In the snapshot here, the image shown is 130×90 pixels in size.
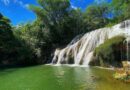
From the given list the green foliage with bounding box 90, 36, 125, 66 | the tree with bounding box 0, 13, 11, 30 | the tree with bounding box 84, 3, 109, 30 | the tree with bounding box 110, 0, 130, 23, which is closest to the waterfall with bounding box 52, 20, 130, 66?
the green foliage with bounding box 90, 36, 125, 66

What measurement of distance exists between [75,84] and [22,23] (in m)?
43.3

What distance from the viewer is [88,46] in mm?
35531

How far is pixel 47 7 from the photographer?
55531 millimetres

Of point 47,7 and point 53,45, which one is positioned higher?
point 47,7

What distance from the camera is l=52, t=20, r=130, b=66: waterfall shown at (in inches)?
1289

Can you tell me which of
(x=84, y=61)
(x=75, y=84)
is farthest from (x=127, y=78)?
(x=84, y=61)

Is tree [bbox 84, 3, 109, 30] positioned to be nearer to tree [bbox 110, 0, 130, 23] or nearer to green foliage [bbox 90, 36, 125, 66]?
tree [bbox 110, 0, 130, 23]

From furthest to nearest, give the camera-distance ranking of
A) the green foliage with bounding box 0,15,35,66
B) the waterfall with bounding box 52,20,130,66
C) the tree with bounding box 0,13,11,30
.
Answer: the tree with bounding box 0,13,11,30 → the green foliage with bounding box 0,15,35,66 → the waterfall with bounding box 52,20,130,66

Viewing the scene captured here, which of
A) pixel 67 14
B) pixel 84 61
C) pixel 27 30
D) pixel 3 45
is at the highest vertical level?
pixel 67 14

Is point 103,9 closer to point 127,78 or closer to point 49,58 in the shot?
point 49,58

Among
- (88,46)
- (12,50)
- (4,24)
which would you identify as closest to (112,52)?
(88,46)

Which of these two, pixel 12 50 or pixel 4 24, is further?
pixel 4 24

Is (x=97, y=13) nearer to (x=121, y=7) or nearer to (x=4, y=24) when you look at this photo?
(x=121, y=7)

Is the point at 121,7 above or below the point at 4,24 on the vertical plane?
above
